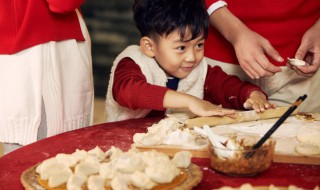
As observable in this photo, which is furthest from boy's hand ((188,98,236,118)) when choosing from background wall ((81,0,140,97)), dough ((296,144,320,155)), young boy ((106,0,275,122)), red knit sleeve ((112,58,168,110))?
background wall ((81,0,140,97))

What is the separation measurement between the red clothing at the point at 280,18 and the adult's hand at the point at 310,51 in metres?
0.08

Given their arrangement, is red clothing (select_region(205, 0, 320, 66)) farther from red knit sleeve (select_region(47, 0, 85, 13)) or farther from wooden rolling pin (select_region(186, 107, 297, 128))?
red knit sleeve (select_region(47, 0, 85, 13))

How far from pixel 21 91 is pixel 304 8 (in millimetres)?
1275

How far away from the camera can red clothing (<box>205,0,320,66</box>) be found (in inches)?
100.0

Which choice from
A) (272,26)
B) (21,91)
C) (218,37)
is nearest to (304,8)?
(272,26)

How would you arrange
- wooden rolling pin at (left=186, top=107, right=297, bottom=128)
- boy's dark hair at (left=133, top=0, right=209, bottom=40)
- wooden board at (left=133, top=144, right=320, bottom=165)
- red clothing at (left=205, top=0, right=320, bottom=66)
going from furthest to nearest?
1. red clothing at (left=205, top=0, right=320, bottom=66)
2. boy's dark hair at (left=133, top=0, right=209, bottom=40)
3. wooden rolling pin at (left=186, top=107, right=297, bottom=128)
4. wooden board at (left=133, top=144, right=320, bottom=165)

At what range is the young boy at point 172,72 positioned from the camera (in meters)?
2.19

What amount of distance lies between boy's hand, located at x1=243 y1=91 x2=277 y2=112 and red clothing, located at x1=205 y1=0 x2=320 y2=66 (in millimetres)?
319

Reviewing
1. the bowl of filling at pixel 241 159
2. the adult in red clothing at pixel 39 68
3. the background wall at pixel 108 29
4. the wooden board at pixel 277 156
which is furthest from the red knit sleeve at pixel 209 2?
the background wall at pixel 108 29

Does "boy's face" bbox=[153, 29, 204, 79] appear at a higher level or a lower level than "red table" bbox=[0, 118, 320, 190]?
higher

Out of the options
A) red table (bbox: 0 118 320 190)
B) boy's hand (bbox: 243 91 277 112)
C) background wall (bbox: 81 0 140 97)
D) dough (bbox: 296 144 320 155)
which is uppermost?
dough (bbox: 296 144 320 155)

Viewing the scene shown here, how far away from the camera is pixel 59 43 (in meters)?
2.34

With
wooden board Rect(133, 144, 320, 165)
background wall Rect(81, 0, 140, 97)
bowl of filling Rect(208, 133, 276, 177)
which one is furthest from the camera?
background wall Rect(81, 0, 140, 97)

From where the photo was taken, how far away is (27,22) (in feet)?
7.27
